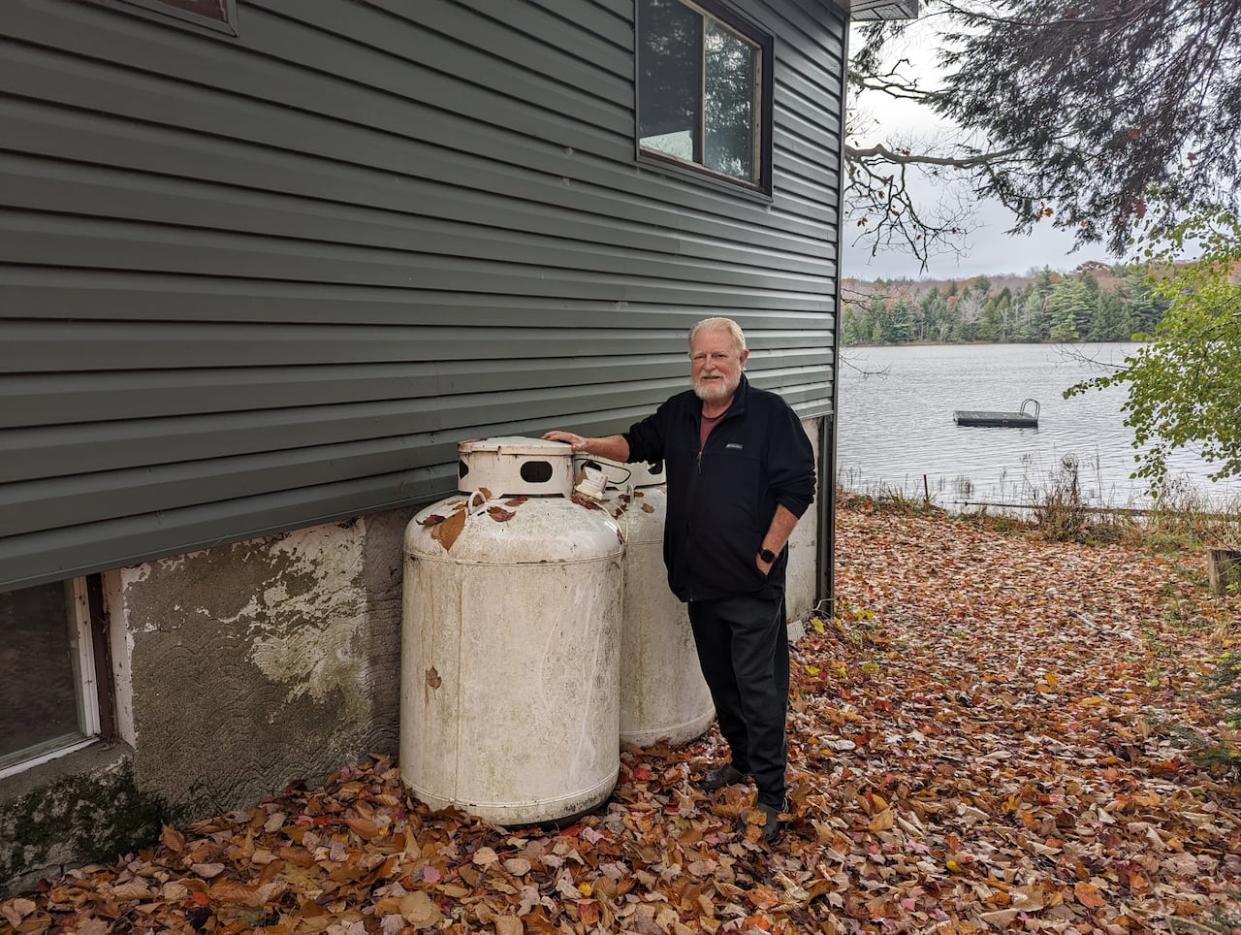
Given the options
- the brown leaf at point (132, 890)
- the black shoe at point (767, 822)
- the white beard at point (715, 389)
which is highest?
the white beard at point (715, 389)

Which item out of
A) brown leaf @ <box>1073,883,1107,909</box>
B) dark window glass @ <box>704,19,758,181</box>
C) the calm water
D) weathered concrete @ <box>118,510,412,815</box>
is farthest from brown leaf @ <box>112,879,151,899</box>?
the calm water

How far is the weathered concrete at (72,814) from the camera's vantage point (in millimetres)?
2900

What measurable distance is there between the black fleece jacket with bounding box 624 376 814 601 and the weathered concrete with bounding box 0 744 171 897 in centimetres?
238

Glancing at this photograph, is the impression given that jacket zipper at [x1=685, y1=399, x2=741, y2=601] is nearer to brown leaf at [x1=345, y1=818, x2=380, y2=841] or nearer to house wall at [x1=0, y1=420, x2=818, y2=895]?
house wall at [x1=0, y1=420, x2=818, y2=895]

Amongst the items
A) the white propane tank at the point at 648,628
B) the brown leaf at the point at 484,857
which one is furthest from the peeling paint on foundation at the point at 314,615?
the white propane tank at the point at 648,628

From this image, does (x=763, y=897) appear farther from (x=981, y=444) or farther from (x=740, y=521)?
(x=981, y=444)

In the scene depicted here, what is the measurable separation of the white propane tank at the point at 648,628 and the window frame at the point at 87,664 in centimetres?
228

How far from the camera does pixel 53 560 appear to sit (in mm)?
2816

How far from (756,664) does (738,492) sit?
0.81m

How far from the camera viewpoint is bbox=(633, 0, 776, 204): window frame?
18.3ft

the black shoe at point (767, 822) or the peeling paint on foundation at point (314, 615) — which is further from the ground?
the peeling paint on foundation at point (314, 615)

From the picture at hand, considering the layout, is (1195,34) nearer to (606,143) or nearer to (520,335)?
(606,143)

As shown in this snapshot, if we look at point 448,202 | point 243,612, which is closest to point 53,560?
point 243,612

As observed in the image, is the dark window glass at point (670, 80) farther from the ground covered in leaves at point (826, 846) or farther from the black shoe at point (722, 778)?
the ground covered in leaves at point (826, 846)
